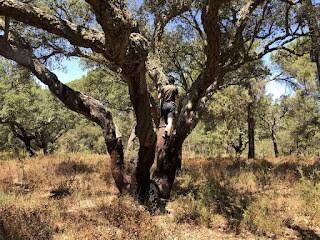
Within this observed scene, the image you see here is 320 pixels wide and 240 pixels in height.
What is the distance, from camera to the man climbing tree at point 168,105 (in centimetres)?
920

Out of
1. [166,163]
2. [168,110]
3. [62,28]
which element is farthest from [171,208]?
[62,28]

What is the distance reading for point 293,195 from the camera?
32.6ft

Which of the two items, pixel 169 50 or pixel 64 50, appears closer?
pixel 64 50

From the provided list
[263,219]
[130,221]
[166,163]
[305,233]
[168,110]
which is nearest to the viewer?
[130,221]

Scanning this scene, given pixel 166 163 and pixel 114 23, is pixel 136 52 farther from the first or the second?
pixel 166 163

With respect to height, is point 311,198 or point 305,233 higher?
point 311,198

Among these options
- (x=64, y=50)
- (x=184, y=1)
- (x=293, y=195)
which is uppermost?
(x=184, y=1)

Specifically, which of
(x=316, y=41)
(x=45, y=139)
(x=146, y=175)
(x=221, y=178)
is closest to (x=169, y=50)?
(x=316, y=41)

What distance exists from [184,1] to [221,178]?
247 inches

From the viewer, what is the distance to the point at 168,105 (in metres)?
9.28

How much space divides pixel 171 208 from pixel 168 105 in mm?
2374

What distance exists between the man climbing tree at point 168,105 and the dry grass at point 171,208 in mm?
1643

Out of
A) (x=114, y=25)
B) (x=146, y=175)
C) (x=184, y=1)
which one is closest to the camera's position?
(x=114, y=25)

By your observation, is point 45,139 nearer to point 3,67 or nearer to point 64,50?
point 3,67
